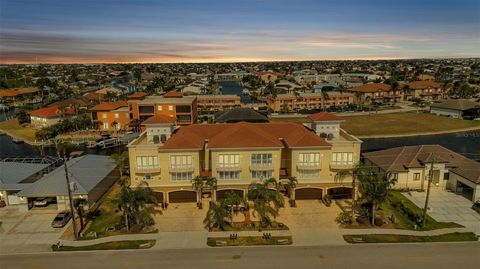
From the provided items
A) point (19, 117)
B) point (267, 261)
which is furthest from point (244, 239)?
point (19, 117)

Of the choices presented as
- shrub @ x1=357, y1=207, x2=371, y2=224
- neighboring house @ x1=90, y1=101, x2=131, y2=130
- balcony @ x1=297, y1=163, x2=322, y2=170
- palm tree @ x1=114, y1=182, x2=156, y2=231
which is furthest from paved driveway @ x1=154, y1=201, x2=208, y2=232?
neighboring house @ x1=90, y1=101, x2=131, y2=130

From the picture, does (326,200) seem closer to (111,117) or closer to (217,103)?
(111,117)

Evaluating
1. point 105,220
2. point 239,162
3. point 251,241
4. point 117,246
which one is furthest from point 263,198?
point 105,220

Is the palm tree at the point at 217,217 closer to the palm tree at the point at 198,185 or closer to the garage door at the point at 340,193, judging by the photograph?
the palm tree at the point at 198,185

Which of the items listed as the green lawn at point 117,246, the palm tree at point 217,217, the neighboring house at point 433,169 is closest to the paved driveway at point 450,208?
the neighboring house at point 433,169

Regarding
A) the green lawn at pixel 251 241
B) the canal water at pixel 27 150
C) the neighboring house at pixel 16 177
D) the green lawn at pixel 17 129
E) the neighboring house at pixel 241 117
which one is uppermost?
the neighboring house at pixel 241 117

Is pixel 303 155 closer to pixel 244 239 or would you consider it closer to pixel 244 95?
pixel 244 239
